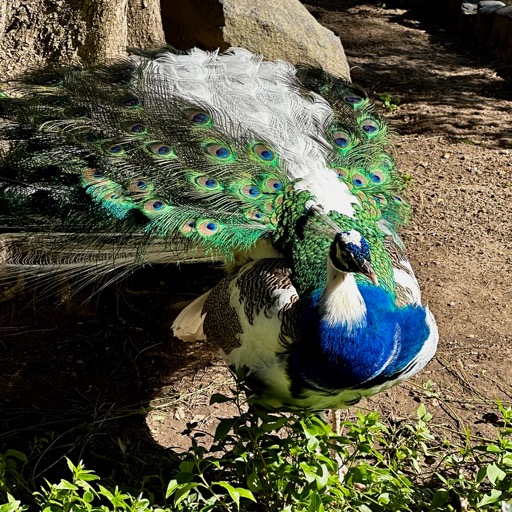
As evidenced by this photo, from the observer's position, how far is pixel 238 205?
2.85m

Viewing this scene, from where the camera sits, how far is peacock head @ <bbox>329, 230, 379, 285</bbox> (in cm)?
239

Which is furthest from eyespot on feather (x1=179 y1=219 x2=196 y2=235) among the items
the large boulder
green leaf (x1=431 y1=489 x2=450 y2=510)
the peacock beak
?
the large boulder

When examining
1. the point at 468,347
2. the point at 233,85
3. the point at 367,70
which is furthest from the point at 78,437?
the point at 367,70

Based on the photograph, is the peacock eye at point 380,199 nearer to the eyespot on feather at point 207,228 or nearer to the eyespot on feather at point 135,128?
the eyespot on feather at point 207,228

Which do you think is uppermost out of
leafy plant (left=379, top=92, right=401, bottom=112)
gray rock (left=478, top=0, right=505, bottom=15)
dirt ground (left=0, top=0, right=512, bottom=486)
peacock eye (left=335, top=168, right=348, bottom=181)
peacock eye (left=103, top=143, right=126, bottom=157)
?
peacock eye (left=103, top=143, right=126, bottom=157)

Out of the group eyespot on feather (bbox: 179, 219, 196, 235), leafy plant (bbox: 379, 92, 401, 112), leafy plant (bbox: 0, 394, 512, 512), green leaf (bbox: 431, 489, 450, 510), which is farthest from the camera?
leafy plant (bbox: 379, 92, 401, 112)

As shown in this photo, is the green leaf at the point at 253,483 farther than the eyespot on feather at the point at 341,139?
No

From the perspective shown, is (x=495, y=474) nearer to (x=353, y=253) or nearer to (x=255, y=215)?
(x=353, y=253)

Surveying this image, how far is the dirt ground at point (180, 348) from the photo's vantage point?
329 centimetres

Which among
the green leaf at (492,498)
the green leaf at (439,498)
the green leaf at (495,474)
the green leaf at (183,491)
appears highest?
the green leaf at (495,474)

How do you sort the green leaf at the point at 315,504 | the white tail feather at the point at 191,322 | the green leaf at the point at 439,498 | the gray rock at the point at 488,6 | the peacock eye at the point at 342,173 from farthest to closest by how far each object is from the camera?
1. the gray rock at the point at 488,6
2. the white tail feather at the point at 191,322
3. the peacock eye at the point at 342,173
4. the green leaf at the point at 439,498
5. the green leaf at the point at 315,504

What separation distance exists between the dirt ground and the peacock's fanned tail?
2.22 feet

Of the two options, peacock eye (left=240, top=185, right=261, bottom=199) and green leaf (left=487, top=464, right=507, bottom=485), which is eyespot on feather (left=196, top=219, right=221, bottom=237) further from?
green leaf (left=487, top=464, right=507, bottom=485)

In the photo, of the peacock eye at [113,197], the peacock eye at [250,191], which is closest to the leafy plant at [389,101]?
the peacock eye at [250,191]
